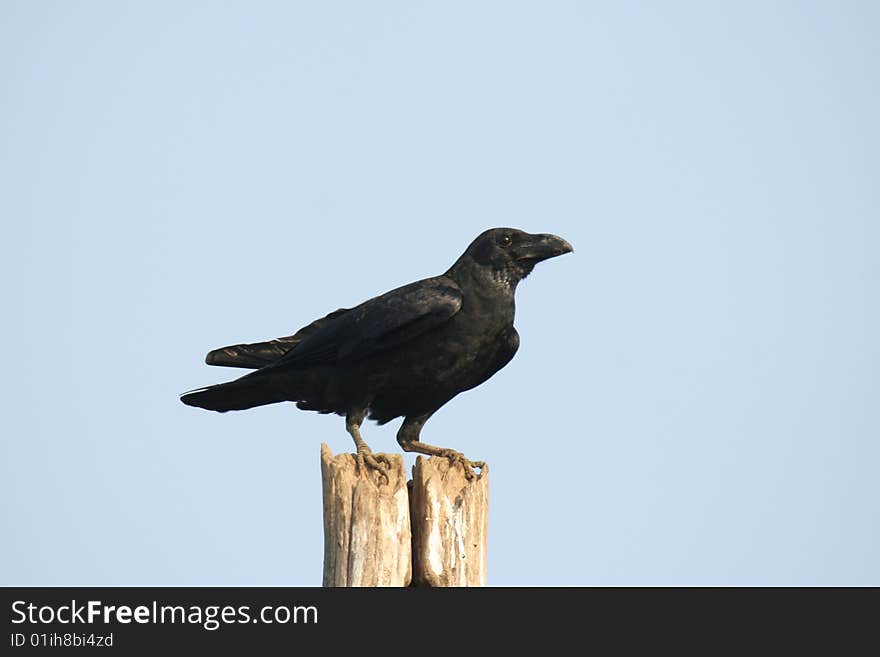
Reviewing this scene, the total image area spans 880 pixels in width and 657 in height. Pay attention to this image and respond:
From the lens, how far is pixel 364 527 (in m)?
8.47

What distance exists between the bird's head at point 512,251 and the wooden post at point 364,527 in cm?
277

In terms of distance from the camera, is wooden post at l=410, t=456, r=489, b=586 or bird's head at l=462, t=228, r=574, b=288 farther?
bird's head at l=462, t=228, r=574, b=288

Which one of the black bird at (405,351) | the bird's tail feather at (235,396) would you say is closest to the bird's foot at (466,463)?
the black bird at (405,351)

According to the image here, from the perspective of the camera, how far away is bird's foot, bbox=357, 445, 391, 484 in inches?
345

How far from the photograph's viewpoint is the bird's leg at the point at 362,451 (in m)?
8.85

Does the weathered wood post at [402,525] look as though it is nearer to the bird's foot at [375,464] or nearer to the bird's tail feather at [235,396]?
the bird's foot at [375,464]

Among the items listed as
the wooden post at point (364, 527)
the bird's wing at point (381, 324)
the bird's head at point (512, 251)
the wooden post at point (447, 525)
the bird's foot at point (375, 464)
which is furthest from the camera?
the bird's head at point (512, 251)

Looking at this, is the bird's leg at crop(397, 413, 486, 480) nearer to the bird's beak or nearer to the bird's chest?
the bird's chest

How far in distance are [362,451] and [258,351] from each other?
71.7 inches

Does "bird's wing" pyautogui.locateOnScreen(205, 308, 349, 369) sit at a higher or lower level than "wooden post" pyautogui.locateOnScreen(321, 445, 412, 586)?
higher

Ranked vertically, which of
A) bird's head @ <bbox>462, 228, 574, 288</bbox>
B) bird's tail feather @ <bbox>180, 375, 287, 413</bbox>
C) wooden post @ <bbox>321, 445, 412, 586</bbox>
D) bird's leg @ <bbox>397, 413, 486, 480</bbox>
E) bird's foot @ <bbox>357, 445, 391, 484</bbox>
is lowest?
wooden post @ <bbox>321, 445, 412, 586</bbox>

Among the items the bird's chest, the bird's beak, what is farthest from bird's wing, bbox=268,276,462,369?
the bird's beak

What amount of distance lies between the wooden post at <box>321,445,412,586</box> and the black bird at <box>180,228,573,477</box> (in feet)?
4.91
